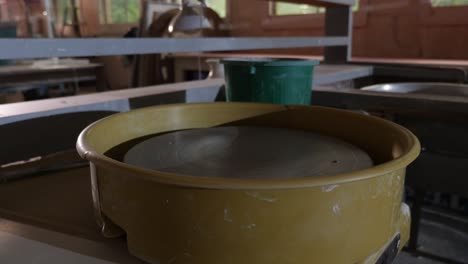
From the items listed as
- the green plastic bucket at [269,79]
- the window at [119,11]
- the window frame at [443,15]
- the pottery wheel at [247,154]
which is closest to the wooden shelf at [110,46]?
the green plastic bucket at [269,79]

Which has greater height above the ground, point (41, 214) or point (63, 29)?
point (63, 29)

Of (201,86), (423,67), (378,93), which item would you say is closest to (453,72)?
(423,67)

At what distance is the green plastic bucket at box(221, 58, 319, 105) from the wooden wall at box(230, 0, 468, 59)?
304 centimetres

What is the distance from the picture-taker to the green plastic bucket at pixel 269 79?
1138 mm

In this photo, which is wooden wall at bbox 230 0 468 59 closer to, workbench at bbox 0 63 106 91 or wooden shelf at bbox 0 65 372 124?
workbench at bbox 0 63 106 91

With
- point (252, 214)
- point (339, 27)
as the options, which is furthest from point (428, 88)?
point (252, 214)

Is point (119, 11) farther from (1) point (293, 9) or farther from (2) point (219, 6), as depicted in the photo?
(1) point (293, 9)

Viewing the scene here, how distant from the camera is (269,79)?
115 cm

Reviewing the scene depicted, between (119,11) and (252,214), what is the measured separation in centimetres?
656

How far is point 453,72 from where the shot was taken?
2.49 metres

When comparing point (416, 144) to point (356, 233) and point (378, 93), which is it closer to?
point (356, 233)

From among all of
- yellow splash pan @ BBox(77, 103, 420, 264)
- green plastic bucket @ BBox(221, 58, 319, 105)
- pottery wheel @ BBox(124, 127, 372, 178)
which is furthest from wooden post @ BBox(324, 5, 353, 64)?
yellow splash pan @ BBox(77, 103, 420, 264)

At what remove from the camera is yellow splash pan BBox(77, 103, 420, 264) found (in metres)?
0.44

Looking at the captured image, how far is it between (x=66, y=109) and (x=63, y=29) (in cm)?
545
